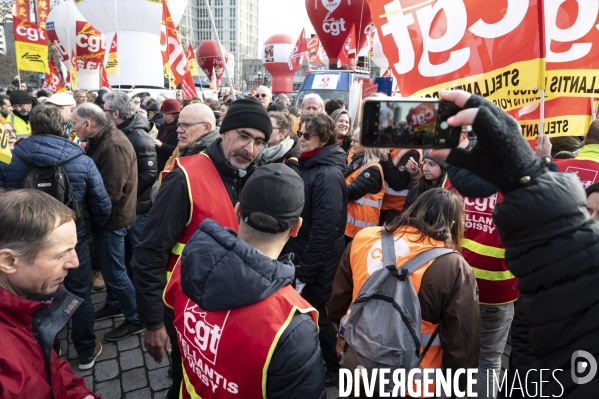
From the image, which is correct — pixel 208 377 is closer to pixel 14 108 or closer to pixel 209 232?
pixel 209 232

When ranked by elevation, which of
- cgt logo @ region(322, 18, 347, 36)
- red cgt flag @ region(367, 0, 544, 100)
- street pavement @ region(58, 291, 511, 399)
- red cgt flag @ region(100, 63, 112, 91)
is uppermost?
cgt logo @ region(322, 18, 347, 36)

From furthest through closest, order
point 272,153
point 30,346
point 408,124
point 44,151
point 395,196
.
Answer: point 395,196 < point 272,153 < point 44,151 < point 30,346 < point 408,124

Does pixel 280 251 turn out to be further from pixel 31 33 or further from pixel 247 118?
pixel 31 33

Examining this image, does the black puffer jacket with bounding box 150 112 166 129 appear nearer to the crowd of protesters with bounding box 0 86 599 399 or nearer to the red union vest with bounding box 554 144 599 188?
the crowd of protesters with bounding box 0 86 599 399

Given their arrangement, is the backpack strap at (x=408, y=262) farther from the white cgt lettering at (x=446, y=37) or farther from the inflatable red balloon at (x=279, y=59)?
the inflatable red balloon at (x=279, y=59)

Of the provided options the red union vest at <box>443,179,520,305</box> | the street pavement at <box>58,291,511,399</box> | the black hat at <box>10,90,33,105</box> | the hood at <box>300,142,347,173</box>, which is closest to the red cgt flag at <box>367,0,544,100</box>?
the red union vest at <box>443,179,520,305</box>

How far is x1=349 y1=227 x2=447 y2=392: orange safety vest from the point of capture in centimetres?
188

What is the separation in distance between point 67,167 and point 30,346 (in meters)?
2.12

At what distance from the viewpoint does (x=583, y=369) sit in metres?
0.89

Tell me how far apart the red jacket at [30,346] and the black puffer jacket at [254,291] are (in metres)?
0.55

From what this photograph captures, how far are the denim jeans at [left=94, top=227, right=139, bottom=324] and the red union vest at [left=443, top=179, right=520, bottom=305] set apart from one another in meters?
3.10

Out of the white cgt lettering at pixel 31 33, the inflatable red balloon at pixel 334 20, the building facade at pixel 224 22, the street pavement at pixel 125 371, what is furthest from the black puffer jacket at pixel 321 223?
the building facade at pixel 224 22

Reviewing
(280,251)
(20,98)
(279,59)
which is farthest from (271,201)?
(279,59)

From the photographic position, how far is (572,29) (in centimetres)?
218
